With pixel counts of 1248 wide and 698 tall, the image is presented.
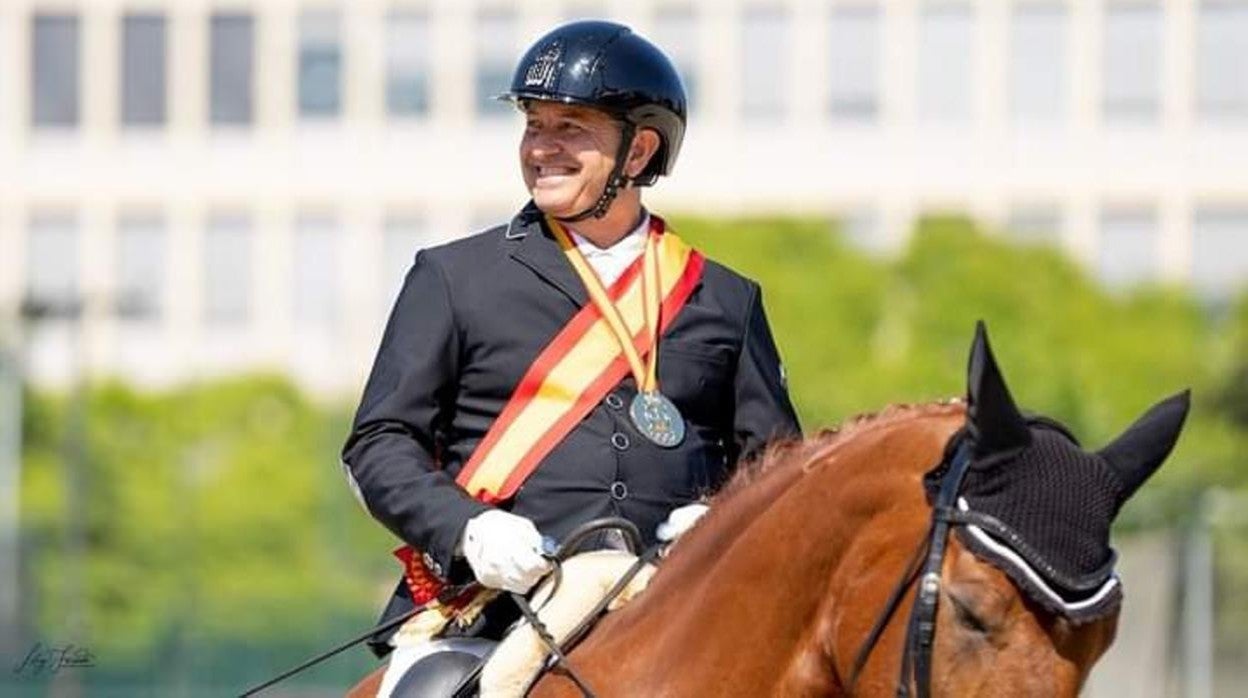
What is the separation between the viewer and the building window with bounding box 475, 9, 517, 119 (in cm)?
7962

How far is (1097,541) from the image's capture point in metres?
5.91

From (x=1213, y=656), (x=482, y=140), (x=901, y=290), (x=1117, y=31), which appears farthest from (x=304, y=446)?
(x=1213, y=656)

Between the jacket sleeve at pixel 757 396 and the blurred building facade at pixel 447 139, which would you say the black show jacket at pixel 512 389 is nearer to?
the jacket sleeve at pixel 757 396

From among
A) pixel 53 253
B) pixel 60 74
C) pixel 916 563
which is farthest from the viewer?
pixel 60 74

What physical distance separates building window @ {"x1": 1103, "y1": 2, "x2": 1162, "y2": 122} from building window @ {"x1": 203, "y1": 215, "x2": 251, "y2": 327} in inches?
867

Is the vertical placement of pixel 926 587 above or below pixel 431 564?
above

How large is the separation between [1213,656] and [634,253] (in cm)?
1596

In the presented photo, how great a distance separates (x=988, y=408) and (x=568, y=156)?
1989 mm

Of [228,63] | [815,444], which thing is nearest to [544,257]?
[815,444]

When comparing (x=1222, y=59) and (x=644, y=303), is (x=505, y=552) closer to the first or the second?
(x=644, y=303)

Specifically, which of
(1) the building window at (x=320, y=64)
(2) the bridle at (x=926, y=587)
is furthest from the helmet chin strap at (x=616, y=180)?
(1) the building window at (x=320, y=64)

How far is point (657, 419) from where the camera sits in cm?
732

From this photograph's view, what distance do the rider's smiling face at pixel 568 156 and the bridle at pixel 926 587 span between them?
176 cm

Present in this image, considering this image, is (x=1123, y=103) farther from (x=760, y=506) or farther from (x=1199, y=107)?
(x=760, y=506)
